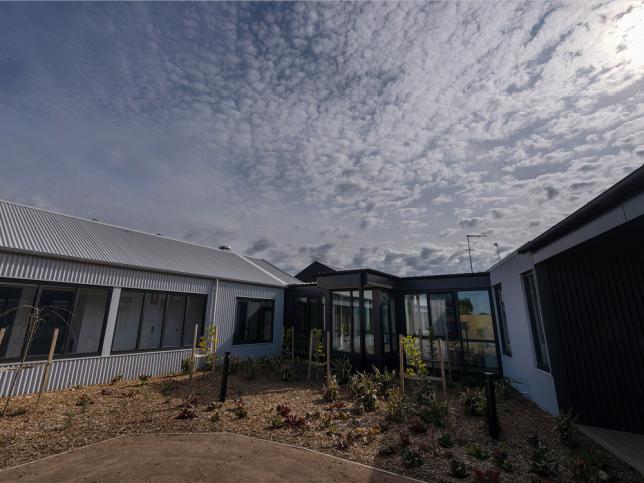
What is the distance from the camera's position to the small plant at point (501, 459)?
14.3 feet

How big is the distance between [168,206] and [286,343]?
7.93 meters

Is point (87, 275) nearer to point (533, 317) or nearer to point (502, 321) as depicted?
point (533, 317)

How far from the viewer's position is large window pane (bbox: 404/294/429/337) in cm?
1185

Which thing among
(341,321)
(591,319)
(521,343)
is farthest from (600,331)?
(341,321)

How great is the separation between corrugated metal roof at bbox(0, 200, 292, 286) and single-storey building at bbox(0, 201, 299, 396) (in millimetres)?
32

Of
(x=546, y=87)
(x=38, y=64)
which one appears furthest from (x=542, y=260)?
(x=38, y=64)

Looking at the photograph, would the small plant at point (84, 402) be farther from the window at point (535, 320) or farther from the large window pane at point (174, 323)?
the window at point (535, 320)

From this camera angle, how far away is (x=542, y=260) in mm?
6320

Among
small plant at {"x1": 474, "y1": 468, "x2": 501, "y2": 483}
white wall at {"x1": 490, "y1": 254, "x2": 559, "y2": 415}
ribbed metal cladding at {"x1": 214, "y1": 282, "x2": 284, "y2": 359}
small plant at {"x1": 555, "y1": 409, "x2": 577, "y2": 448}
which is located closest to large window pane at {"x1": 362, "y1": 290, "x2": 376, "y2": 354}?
white wall at {"x1": 490, "y1": 254, "x2": 559, "y2": 415}

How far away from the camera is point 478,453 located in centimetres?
471

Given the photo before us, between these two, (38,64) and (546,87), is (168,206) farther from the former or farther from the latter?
(546,87)

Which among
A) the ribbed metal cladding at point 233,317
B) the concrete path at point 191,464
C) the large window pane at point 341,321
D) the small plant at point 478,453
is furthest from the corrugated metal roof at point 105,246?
the small plant at point 478,453

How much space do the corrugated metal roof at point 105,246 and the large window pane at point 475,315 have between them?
28.1ft

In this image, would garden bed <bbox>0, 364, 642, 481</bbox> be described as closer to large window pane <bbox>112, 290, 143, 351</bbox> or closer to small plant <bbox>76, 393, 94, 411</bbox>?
small plant <bbox>76, 393, 94, 411</bbox>
